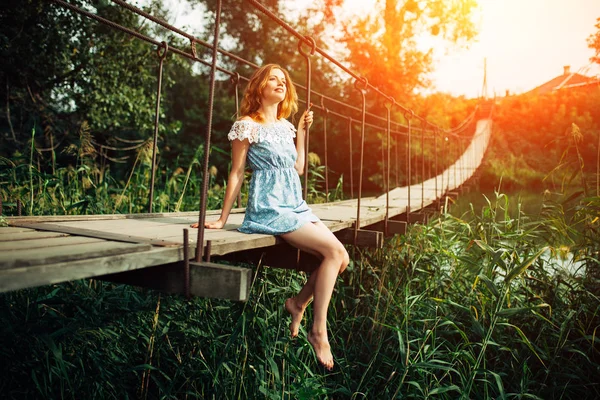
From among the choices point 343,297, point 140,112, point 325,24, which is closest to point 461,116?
point 325,24

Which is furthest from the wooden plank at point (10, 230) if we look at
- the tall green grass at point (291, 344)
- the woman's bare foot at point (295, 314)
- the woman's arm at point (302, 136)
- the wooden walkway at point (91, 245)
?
the woman's arm at point (302, 136)

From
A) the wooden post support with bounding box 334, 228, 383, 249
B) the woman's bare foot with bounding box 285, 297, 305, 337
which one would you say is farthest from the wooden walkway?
the wooden post support with bounding box 334, 228, 383, 249

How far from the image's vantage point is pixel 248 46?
16.7 meters

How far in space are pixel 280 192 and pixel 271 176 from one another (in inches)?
3.0

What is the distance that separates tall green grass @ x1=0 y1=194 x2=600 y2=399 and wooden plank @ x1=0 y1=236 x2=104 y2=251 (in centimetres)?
60

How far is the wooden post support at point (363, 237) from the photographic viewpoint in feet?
7.48

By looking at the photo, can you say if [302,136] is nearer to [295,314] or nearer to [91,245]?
[295,314]

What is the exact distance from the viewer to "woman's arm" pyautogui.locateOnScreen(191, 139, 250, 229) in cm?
167

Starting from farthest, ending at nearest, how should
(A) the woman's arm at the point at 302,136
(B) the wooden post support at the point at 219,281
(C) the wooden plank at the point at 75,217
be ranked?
1. (A) the woman's arm at the point at 302,136
2. (C) the wooden plank at the point at 75,217
3. (B) the wooden post support at the point at 219,281

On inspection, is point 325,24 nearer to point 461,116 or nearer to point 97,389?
point 461,116

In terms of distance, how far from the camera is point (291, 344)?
2.21 metres

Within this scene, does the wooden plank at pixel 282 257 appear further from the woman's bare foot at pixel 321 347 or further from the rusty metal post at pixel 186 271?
the rusty metal post at pixel 186 271

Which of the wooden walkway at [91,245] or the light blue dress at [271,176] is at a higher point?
the light blue dress at [271,176]

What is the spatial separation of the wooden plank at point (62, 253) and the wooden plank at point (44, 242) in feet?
0.15
